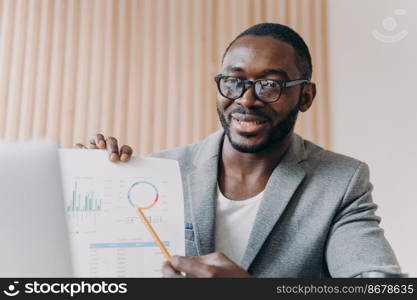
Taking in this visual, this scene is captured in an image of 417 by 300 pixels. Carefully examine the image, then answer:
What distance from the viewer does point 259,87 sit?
1160 mm

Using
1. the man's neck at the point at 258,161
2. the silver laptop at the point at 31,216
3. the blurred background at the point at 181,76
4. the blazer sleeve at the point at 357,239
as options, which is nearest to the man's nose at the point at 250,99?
the man's neck at the point at 258,161

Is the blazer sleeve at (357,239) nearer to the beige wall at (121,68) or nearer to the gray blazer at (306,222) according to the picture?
the gray blazer at (306,222)

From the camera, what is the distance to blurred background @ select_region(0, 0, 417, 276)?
2250 millimetres

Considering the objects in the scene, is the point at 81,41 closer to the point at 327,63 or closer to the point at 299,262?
the point at 327,63

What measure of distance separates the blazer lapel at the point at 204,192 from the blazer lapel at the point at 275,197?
11 cm

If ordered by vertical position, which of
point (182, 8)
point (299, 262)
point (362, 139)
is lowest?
point (299, 262)

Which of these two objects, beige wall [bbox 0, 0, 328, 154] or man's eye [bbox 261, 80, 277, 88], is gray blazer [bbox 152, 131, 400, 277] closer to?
man's eye [bbox 261, 80, 277, 88]

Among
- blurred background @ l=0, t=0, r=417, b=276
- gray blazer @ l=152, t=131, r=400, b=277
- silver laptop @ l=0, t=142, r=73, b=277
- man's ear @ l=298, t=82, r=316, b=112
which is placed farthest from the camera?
blurred background @ l=0, t=0, r=417, b=276

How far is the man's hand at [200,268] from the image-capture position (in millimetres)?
704

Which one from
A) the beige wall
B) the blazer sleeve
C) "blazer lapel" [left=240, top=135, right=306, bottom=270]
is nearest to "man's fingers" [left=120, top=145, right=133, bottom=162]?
"blazer lapel" [left=240, top=135, right=306, bottom=270]

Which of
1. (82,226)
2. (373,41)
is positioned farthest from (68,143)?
(373,41)

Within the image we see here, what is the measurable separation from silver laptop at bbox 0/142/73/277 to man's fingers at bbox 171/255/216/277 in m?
0.27

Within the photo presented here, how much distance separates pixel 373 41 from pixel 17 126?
2021 mm

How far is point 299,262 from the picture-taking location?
1.08 m
